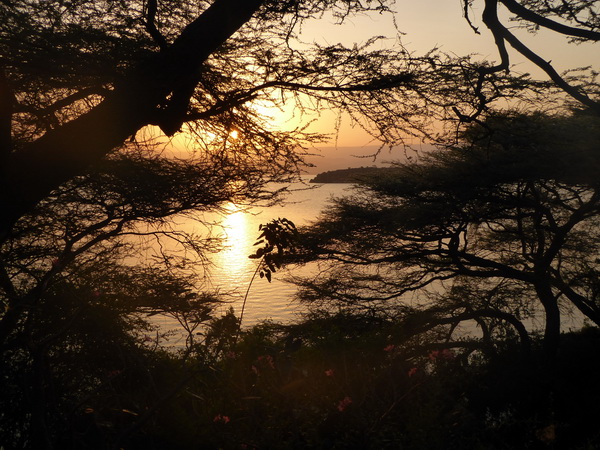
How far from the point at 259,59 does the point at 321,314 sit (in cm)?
1039

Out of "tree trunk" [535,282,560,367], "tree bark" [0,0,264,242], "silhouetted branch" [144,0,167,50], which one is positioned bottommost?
"tree trunk" [535,282,560,367]

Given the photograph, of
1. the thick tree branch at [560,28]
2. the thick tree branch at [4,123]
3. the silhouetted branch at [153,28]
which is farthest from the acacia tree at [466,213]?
the thick tree branch at [4,123]

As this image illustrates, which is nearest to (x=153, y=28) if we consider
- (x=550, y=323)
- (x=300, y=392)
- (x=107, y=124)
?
(x=107, y=124)

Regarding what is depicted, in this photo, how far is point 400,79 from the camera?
516 centimetres

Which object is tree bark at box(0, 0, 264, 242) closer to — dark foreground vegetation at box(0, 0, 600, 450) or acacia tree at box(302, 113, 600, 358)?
dark foreground vegetation at box(0, 0, 600, 450)

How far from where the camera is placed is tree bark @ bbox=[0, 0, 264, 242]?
10.9ft

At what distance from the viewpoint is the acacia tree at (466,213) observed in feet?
39.5

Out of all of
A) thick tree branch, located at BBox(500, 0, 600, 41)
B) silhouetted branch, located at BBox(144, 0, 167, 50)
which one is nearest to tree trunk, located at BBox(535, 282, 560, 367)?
thick tree branch, located at BBox(500, 0, 600, 41)

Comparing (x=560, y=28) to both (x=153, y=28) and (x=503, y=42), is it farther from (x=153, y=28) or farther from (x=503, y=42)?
(x=153, y=28)

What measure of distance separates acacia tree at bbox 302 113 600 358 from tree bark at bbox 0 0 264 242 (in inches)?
329

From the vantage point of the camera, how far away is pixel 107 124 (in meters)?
3.44

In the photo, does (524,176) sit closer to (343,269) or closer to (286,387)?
(343,269)

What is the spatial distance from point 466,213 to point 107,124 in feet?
35.8

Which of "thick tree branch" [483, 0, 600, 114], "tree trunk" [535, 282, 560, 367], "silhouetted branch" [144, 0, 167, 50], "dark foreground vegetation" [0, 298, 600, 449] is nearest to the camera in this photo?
"thick tree branch" [483, 0, 600, 114]
